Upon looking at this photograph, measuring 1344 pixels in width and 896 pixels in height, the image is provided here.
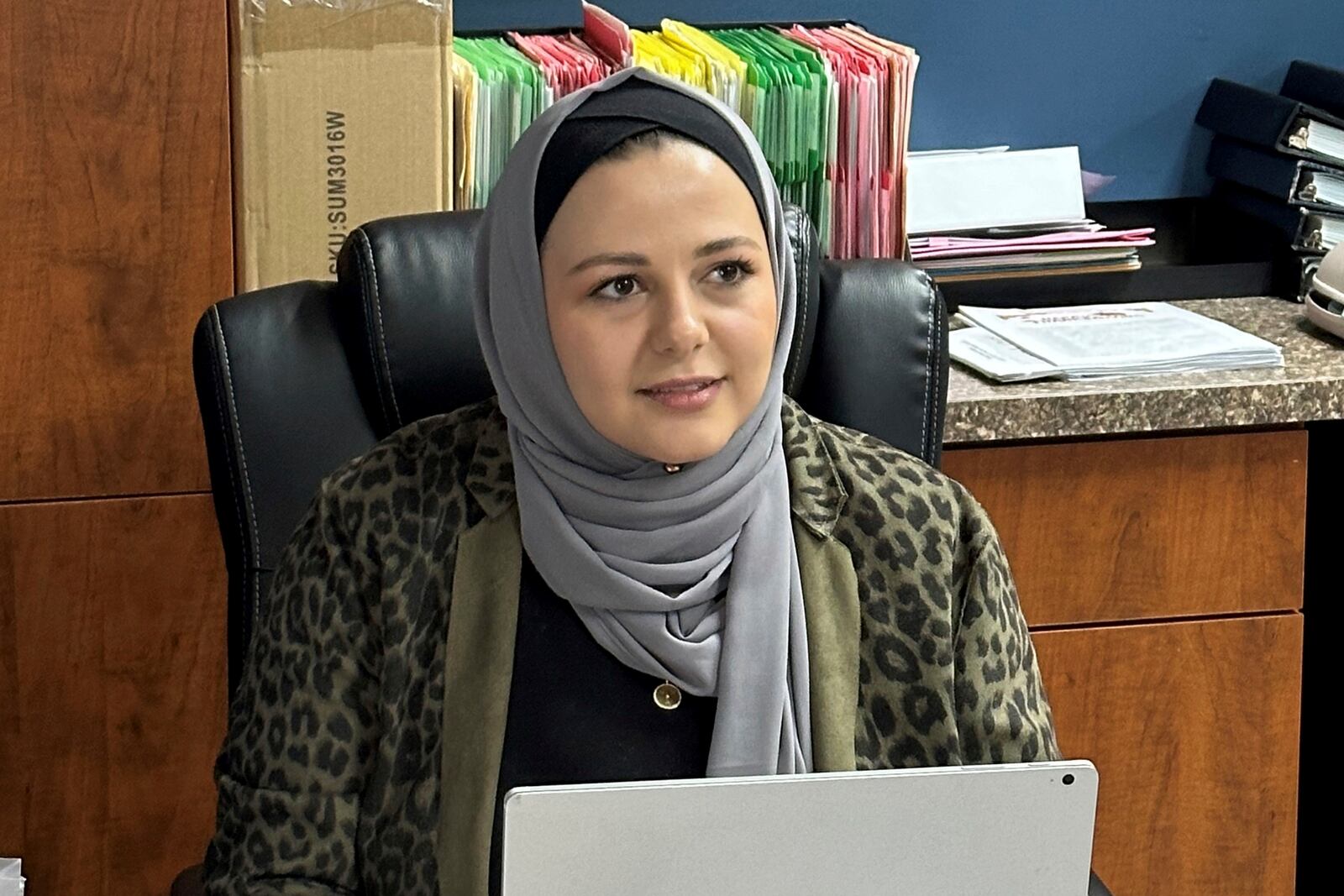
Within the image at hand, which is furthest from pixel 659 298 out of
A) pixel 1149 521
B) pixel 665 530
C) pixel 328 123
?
pixel 1149 521

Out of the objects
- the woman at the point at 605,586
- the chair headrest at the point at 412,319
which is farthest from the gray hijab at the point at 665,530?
the chair headrest at the point at 412,319

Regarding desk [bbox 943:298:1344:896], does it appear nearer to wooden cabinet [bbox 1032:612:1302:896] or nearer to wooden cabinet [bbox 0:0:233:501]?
wooden cabinet [bbox 1032:612:1302:896]

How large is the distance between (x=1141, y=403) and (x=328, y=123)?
0.98 meters

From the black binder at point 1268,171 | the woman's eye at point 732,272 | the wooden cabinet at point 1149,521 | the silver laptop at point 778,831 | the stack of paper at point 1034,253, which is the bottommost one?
the wooden cabinet at point 1149,521

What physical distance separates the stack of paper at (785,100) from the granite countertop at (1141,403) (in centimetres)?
26

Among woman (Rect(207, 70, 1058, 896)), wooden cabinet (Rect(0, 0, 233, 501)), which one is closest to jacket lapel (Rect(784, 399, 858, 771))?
woman (Rect(207, 70, 1058, 896))

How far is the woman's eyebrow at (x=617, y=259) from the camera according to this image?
1377 millimetres

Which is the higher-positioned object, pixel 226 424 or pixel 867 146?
pixel 867 146

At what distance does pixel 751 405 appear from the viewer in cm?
143

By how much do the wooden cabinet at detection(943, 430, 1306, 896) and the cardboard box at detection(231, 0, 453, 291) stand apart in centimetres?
71

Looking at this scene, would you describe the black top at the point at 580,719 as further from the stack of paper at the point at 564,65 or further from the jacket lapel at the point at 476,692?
the stack of paper at the point at 564,65

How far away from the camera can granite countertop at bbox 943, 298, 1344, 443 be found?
213cm

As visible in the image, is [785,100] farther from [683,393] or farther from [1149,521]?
[683,393]

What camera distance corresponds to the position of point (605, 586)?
4.70 feet
